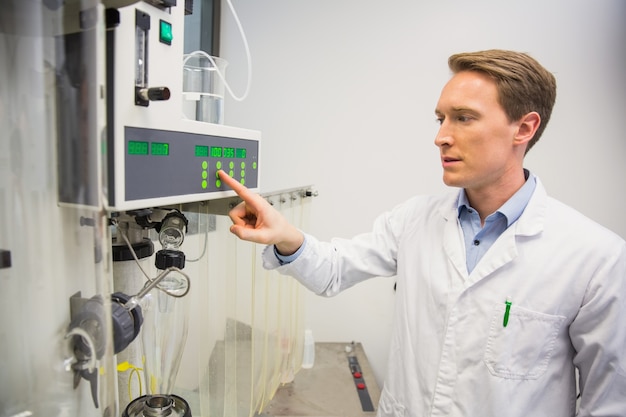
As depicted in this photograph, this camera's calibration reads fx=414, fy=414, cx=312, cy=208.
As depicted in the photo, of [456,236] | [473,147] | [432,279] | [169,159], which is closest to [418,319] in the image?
[432,279]

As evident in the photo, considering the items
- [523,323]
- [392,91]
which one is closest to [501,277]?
[523,323]

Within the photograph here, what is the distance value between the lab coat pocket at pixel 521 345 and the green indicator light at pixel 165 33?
88 centimetres

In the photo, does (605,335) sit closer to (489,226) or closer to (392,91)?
(489,226)

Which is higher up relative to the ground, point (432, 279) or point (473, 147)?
point (473, 147)

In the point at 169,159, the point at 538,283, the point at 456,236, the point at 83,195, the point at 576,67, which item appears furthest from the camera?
the point at 576,67

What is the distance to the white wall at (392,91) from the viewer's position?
1934 millimetres

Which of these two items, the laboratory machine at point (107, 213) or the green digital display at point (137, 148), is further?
the green digital display at point (137, 148)

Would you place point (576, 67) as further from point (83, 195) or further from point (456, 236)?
point (83, 195)

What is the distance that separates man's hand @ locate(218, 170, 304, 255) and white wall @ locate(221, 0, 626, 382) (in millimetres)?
1074

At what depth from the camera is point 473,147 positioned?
38.3 inches

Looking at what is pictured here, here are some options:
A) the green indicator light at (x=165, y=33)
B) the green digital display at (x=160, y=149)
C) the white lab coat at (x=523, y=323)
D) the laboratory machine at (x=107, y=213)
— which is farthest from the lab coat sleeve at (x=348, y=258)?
the green indicator light at (x=165, y=33)

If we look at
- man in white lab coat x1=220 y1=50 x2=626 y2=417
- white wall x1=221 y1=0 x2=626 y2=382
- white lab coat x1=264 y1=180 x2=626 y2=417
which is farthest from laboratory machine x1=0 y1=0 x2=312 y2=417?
white wall x1=221 y1=0 x2=626 y2=382

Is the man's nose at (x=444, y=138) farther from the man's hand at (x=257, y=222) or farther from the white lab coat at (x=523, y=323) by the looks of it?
the man's hand at (x=257, y=222)

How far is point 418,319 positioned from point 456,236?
235mm
